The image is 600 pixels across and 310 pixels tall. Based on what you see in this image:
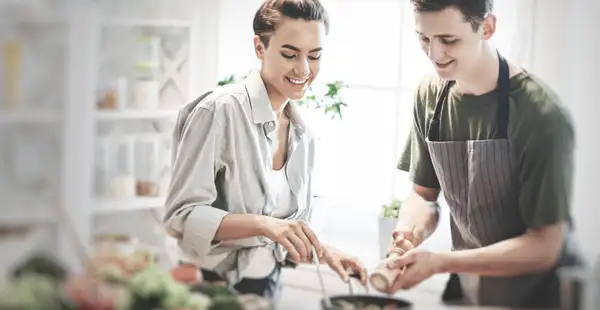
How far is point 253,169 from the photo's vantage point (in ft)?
5.81

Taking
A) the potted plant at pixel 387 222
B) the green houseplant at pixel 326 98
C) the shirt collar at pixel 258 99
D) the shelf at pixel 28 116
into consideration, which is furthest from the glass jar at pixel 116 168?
the potted plant at pixel 387 222

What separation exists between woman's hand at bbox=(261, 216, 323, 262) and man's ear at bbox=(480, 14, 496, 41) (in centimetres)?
46

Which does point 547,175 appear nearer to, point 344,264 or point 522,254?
point 522,254

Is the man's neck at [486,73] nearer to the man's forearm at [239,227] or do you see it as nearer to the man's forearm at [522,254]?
the man's forearm at [522,254]

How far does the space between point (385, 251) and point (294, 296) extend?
0.21 meters

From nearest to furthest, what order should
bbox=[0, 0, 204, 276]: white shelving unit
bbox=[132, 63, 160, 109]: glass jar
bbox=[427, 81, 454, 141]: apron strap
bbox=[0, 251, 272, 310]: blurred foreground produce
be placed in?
1. bbox=[0, 251, 272, 310]: blurred foreground produce
2. bbox=[0, 0, 204, 276]: white shelving unit
3. bbox=[132, 63, 160, 109]: glass jar
4. bbox=[427, 81, 454, 141]: apron strap

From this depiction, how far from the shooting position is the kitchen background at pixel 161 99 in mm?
1562

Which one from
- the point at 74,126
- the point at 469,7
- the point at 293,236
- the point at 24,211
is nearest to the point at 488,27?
the point at 469,7

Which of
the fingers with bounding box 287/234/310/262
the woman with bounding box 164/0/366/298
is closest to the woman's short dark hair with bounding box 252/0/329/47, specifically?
the woman with bounding box 164/0/366/298

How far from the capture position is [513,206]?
5.72 feet

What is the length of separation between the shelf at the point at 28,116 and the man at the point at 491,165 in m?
0.66

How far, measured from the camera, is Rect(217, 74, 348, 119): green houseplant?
1.83 metres

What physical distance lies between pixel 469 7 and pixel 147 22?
56 cm

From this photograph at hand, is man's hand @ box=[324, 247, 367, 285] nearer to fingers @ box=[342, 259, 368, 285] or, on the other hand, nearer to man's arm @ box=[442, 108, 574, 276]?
fingers @ box=[342, 259, 368, 285]
